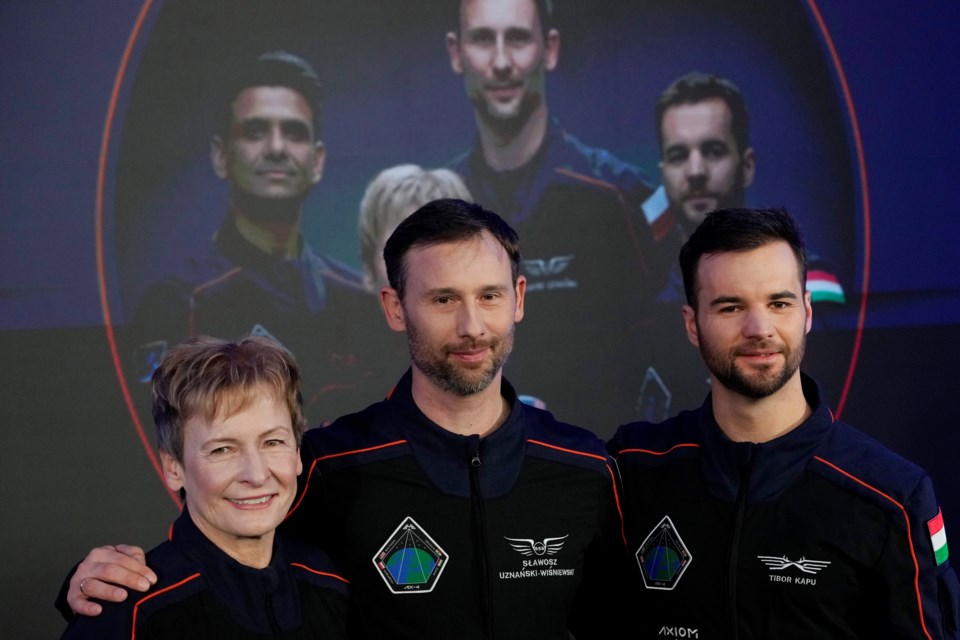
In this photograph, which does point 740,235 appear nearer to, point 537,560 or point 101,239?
point 537,560

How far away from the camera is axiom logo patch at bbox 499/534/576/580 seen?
1.94m

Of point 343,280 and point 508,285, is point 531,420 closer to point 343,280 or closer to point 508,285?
point 508,285

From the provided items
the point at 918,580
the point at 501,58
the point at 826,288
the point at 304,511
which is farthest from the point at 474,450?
the point at 826,288

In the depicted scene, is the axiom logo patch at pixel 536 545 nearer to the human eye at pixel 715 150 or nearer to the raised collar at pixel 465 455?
the raised collar at pixel 465 455

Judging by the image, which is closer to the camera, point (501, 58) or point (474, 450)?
point (474, 450)

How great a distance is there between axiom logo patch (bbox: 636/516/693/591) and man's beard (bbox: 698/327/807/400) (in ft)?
0.99

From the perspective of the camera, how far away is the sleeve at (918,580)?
1822 mm

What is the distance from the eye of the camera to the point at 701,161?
378 centimetres

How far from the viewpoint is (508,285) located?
199 centimetres

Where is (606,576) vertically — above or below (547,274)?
below

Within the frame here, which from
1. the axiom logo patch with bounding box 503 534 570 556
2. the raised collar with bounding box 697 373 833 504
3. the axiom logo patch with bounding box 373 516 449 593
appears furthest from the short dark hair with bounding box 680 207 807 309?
the axiom logo patch with bounding box 373 516 449 593

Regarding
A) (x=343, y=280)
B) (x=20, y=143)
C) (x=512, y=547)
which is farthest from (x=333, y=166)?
(x=512, y=547)

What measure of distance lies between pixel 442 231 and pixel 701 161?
204 centimetres

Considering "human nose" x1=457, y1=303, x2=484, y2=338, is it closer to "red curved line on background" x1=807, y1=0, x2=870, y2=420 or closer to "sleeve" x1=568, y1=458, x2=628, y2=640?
"sleeve" x1=568, y1=458, x2=628, y2=640
